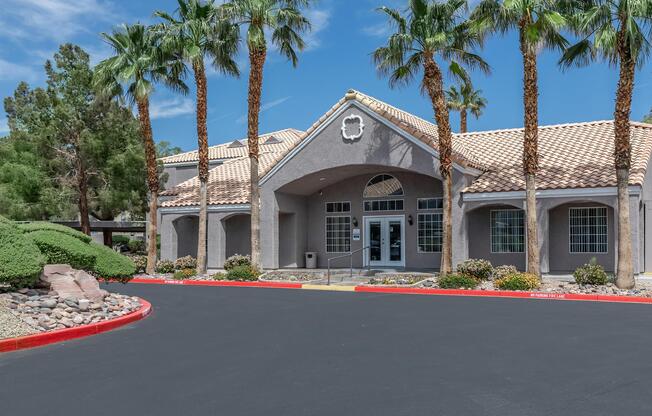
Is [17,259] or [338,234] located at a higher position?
[338,234]

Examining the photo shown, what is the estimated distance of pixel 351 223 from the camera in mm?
27625

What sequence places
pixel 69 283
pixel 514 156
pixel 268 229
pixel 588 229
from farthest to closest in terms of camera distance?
pixel 268 229
pixel 514 156
pixel 588 229
pixel 69 283

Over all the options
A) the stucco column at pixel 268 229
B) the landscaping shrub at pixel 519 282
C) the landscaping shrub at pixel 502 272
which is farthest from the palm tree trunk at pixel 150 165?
the landscaping shrub at pixel 519 282

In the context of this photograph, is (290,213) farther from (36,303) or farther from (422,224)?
(36,303)

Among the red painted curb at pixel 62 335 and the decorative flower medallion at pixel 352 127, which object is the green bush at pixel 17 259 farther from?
the decorative flower medallion at pixel 352 127

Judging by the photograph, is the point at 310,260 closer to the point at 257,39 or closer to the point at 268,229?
the point at 268,229

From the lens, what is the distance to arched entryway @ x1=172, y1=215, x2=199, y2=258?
29.5 meters

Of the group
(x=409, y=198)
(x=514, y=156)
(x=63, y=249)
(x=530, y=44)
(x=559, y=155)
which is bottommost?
(x=63, y=249)

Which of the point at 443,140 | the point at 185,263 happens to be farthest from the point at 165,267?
the point at 443,140

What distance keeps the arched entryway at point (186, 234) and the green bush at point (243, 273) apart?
22.3ft

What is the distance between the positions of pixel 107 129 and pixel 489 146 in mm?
20162

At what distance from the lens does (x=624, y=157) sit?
56.2 ft

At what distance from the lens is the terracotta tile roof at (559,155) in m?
21.0

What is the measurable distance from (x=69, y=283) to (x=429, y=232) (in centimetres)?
1623
